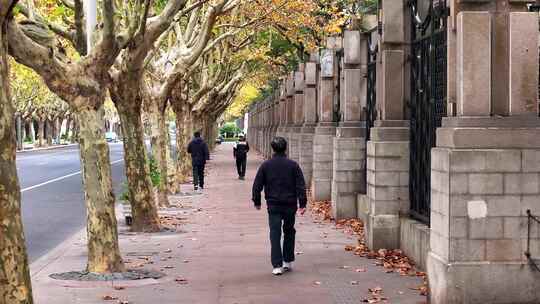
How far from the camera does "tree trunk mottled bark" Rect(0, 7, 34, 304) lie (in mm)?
7148

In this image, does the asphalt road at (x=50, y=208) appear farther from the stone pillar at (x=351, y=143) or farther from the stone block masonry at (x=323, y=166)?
the stone block masonry at (x=323, y=166)

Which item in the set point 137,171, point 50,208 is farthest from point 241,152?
point 137,171

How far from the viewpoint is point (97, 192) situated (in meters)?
12.6

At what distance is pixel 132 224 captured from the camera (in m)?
18.0

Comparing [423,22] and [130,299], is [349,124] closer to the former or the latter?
[423,22]

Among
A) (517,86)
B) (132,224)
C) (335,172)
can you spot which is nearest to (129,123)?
(132,224)

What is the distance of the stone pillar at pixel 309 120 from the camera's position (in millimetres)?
29438

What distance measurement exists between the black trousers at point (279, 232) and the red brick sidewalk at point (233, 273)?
0.81 feet

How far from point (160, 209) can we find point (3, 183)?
16.0 metres

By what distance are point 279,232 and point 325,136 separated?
12.4m

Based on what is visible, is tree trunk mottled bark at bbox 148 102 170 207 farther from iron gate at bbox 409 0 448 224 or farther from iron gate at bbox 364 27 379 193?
iron gate at bbox 409 0 448 224

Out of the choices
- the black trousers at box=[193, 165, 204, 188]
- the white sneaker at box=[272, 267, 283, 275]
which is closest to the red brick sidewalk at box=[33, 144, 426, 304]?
the white sneaker at box=[272, 267, 283, 275]

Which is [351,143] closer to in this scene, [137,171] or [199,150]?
[137,171]

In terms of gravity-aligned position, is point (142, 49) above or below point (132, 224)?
above
